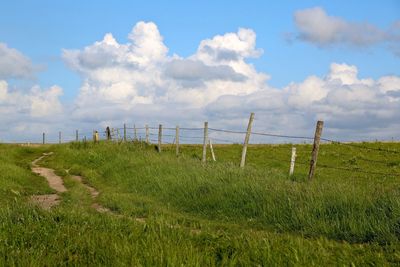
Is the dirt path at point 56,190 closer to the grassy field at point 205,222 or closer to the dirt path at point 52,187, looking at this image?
the dirt path at point 52,187

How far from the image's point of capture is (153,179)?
58.2ft

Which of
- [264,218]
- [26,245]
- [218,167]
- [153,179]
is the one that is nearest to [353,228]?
[264,218]

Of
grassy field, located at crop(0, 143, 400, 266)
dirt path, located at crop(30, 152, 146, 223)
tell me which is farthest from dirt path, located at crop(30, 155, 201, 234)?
grassy field, located at crop(0, 143, 400, 266)

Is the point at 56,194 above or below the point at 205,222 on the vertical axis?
below

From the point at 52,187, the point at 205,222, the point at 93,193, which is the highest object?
the point at 205,222

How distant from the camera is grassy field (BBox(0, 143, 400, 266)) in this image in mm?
6699

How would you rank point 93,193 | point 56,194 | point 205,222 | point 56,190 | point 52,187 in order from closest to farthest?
1. point 205,222
2. point 56,194
3. point 93,193
4. point 56,190
5. point 52,187

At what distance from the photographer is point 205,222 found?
1133cm

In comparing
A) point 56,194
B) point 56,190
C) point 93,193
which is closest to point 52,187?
point 56,190

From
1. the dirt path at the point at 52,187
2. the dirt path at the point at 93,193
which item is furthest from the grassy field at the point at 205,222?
the dirt path at the point at 52,187

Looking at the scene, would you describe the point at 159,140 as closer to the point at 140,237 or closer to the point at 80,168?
the point at 80,168

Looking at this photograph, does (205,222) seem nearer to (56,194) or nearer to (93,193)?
(93,193)

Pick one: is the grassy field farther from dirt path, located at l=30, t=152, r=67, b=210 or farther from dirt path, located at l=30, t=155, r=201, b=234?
dirt path, located at l=30, t=152, r=67, b=210

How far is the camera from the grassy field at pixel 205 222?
264 inches
